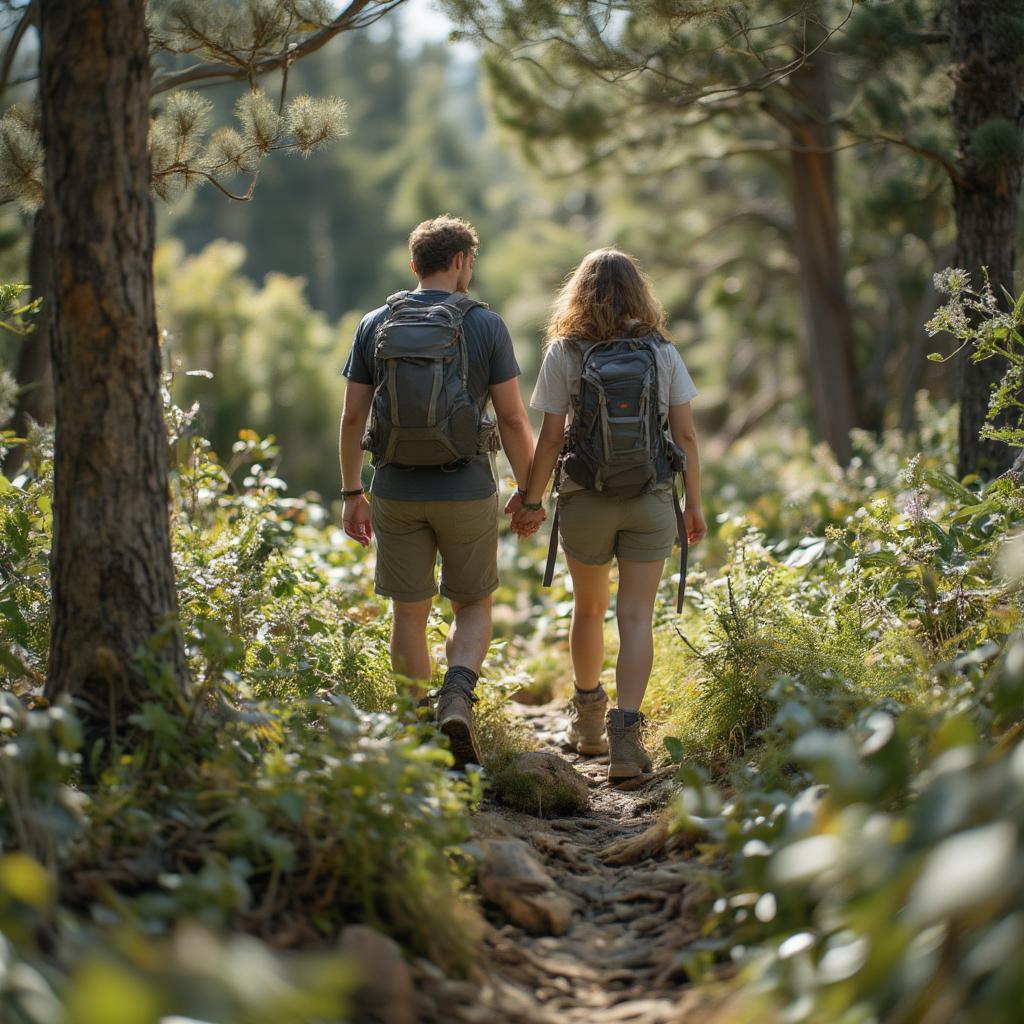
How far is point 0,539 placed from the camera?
13.7ft

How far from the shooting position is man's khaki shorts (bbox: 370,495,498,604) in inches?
158

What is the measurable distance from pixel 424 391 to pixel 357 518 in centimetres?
70

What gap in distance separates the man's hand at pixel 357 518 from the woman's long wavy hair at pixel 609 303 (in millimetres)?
931

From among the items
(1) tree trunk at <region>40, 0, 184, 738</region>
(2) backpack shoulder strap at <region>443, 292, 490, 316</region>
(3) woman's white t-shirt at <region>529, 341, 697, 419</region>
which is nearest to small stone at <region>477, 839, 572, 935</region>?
(1) tree trunk at <region>40, 0, 184, 738</region>

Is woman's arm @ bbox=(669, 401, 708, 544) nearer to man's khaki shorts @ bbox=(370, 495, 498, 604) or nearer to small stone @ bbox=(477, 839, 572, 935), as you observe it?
man's khaki shorts @ bbox=(370, 495, 498, 604)

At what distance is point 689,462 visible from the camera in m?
4.18

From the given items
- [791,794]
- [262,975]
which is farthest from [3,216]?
[262,975]

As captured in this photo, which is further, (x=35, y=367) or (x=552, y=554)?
(x=35, y=367)

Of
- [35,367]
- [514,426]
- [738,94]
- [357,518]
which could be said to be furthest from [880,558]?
[35,367]

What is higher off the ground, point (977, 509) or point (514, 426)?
point (514, 426)

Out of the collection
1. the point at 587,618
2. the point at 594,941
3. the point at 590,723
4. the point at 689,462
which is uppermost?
the point at 689,462

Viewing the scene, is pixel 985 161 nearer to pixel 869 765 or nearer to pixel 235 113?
pixel 235 113

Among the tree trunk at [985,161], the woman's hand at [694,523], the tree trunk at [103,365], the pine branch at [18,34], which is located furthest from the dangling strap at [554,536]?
the pine branch at [18,34]

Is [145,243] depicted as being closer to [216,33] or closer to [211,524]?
[216,33]
